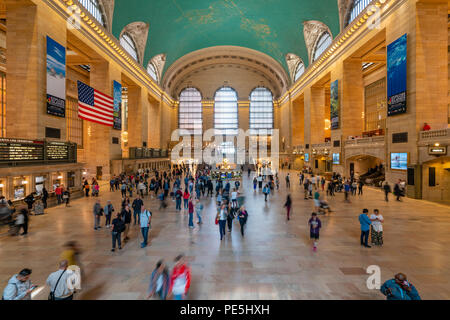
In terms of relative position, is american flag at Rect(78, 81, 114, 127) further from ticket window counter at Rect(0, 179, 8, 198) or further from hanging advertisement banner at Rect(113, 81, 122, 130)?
ticket window counter at Rect(0, 179, 8, 198)

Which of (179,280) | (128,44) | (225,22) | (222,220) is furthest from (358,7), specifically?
(179,280)

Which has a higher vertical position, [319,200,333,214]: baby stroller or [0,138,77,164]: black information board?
[0,138,77,164]: black information board

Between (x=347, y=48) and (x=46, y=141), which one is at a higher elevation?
(x=347, y=48)

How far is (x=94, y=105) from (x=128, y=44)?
12.9m

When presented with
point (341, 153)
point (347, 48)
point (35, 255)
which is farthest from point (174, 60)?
point (35, 255)

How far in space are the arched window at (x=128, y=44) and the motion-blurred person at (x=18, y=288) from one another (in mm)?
28379

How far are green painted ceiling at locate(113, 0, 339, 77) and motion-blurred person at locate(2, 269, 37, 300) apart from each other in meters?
25.6

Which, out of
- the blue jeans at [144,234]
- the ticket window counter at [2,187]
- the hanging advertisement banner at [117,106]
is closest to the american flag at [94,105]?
the hanging advertisement banner at [117,106]

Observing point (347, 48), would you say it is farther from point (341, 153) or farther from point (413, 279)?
point (413, 279)

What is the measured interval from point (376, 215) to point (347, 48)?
21.1 m

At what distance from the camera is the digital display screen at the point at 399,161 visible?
47.5ft

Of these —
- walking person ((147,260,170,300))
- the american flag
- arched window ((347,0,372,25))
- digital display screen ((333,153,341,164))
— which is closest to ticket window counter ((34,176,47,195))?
the american flag

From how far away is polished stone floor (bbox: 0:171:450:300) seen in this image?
438 centimetres

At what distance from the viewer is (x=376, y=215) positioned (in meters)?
6.46
